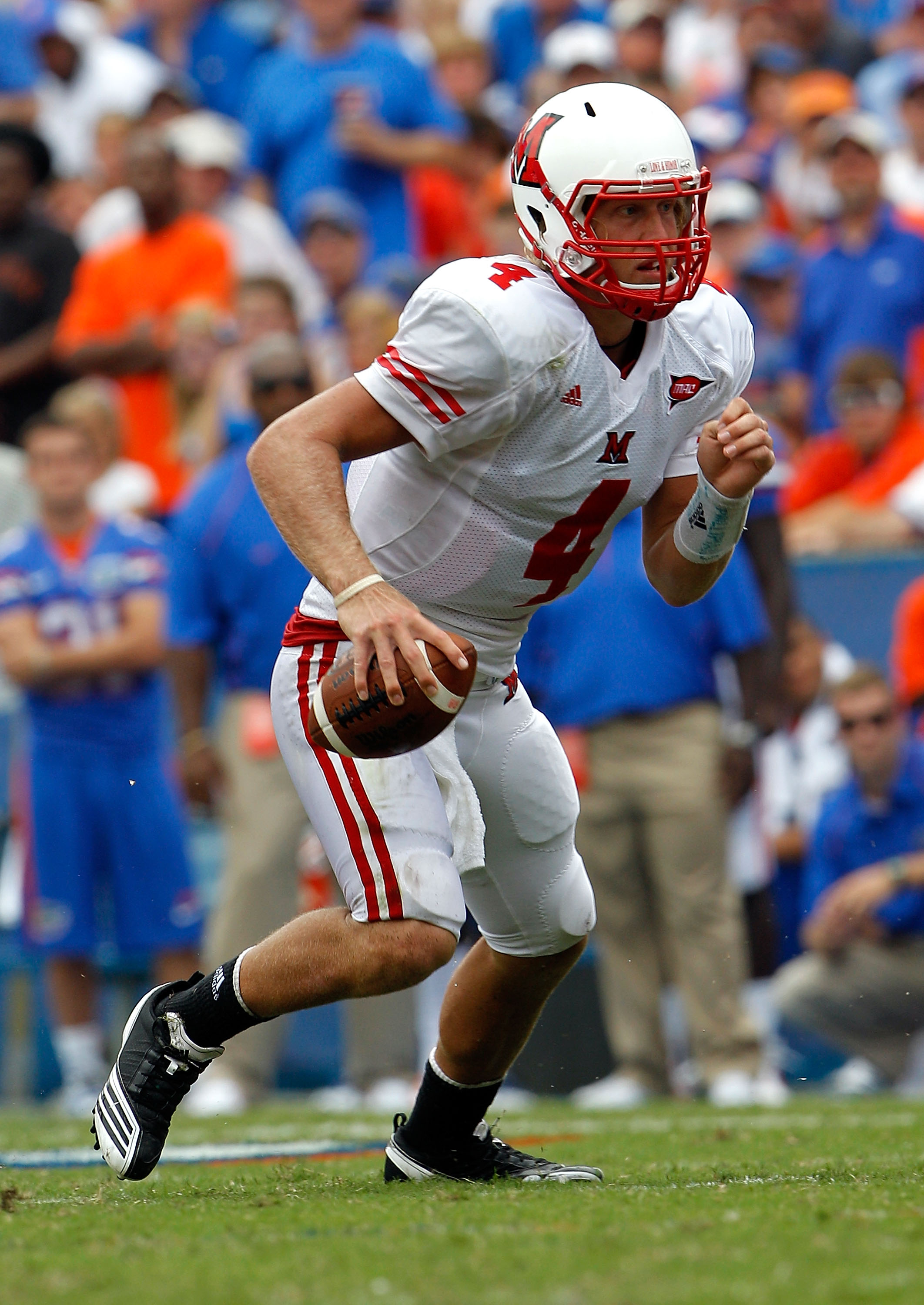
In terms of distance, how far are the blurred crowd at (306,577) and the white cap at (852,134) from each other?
0.03 m

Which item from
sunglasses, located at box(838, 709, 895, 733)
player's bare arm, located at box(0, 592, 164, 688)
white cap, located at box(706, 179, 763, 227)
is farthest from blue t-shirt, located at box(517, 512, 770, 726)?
white cap, located at box(706, 179, 763, 227)

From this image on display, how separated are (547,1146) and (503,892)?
125 centimetres

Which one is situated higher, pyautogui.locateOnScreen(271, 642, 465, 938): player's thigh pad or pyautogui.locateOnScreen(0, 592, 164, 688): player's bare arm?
pyautogui.locateOnScreen(271, 642, 465, 938): player's thigh pad

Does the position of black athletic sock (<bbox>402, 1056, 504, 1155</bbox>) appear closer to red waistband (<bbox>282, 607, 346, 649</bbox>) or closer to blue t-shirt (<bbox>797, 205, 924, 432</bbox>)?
red waistband (<bbox>282, 607, 346, 649</bbox>)

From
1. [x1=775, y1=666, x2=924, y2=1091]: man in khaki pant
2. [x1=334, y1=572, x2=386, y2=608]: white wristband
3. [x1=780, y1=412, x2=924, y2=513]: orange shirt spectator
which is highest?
[x1=334, y1=572, x2=386, y2=608]: white wristband

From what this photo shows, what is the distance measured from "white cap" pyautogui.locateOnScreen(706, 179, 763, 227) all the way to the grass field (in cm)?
482

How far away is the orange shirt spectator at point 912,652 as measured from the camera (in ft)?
23.2

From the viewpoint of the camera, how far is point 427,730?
336 centimetres

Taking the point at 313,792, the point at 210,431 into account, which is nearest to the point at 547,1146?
the point at 313,792

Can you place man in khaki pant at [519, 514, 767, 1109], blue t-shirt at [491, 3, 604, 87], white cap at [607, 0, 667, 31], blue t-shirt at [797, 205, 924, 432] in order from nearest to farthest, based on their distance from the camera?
man in khaki pant at [519, 514, 767, 1109], blue t-shirt at [797, 205, 924, 432], white cap at [607, 0, 667, 31], blue t-shirt at [491, 3, 604, 87]

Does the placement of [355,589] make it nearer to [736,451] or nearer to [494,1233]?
[736,451]

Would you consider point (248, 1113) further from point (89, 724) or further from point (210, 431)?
point (210, 431)

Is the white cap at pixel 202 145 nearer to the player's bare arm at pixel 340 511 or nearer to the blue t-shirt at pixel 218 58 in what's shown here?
the blue t-shirt at pixel 218 58

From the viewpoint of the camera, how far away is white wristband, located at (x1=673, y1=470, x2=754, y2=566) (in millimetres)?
3693
